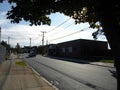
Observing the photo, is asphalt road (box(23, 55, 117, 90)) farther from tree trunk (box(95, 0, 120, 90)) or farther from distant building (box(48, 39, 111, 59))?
distant building (box(48, 39, 111, 59))

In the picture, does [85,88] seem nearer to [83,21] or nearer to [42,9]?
[83,21]

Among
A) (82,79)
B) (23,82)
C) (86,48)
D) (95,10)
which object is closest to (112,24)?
(95,10)

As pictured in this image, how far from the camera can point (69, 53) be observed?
6316cm

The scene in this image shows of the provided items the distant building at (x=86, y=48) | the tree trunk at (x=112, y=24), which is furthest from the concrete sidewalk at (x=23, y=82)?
the distant building at (x=86, y=48)

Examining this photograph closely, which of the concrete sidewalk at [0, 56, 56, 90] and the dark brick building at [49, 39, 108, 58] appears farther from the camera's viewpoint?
the dark brick building at [49, 39, 108, 58]

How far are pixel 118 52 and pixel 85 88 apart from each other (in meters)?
7.91

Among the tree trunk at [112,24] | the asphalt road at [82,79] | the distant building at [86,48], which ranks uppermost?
the distant building at [86,48]

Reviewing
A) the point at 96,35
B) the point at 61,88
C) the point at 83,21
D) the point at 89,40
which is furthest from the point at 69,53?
the point at 83,21

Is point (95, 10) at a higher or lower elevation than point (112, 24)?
higher

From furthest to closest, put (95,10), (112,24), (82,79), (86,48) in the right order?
(86,48) < (82,79) < (95,10) < (112,24)

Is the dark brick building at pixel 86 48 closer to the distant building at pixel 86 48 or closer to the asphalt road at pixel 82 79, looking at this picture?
the distant building at pixel 86 48

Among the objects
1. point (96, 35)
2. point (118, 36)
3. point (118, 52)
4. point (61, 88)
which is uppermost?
point (96, 35)

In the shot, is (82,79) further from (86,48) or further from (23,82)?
(86,48)

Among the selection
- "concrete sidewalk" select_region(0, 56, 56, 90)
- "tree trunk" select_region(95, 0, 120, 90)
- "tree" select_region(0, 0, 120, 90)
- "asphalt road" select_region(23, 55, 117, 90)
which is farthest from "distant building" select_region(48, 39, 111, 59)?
"tree trunk" select_region(95, 0, 120, 90)
